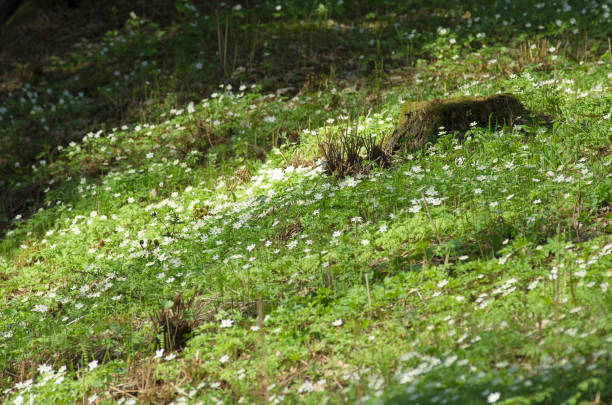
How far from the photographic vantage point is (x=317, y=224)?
522 cm

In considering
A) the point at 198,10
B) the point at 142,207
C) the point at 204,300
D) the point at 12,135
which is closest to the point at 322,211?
the point at 204,300

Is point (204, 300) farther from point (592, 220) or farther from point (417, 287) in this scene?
point (592, 220)

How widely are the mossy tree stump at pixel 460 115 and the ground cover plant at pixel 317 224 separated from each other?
11 centimetres

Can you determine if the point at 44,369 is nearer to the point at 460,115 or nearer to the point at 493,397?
the point at 493,397

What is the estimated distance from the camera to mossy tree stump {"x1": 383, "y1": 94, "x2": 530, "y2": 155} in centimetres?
656

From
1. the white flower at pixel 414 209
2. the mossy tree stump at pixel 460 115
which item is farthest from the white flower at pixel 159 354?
the mossy tree stump at pixel 460 115

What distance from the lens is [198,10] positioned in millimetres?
13133

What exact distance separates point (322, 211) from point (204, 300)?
141 cm

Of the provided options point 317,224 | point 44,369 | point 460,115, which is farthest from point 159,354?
point 460,115

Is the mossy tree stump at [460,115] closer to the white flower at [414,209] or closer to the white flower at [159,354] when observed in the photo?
the white flower at [414,209]

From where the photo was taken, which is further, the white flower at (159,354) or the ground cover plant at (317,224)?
the white flower at (159,354)

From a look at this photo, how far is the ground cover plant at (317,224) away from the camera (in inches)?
133

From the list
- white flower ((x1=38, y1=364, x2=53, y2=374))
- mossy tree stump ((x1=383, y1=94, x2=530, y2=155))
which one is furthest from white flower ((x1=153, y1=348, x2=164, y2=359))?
mossy tree stump ((x1=383, y1=94, x2=530, y2=155))

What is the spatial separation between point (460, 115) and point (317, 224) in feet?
8.28
